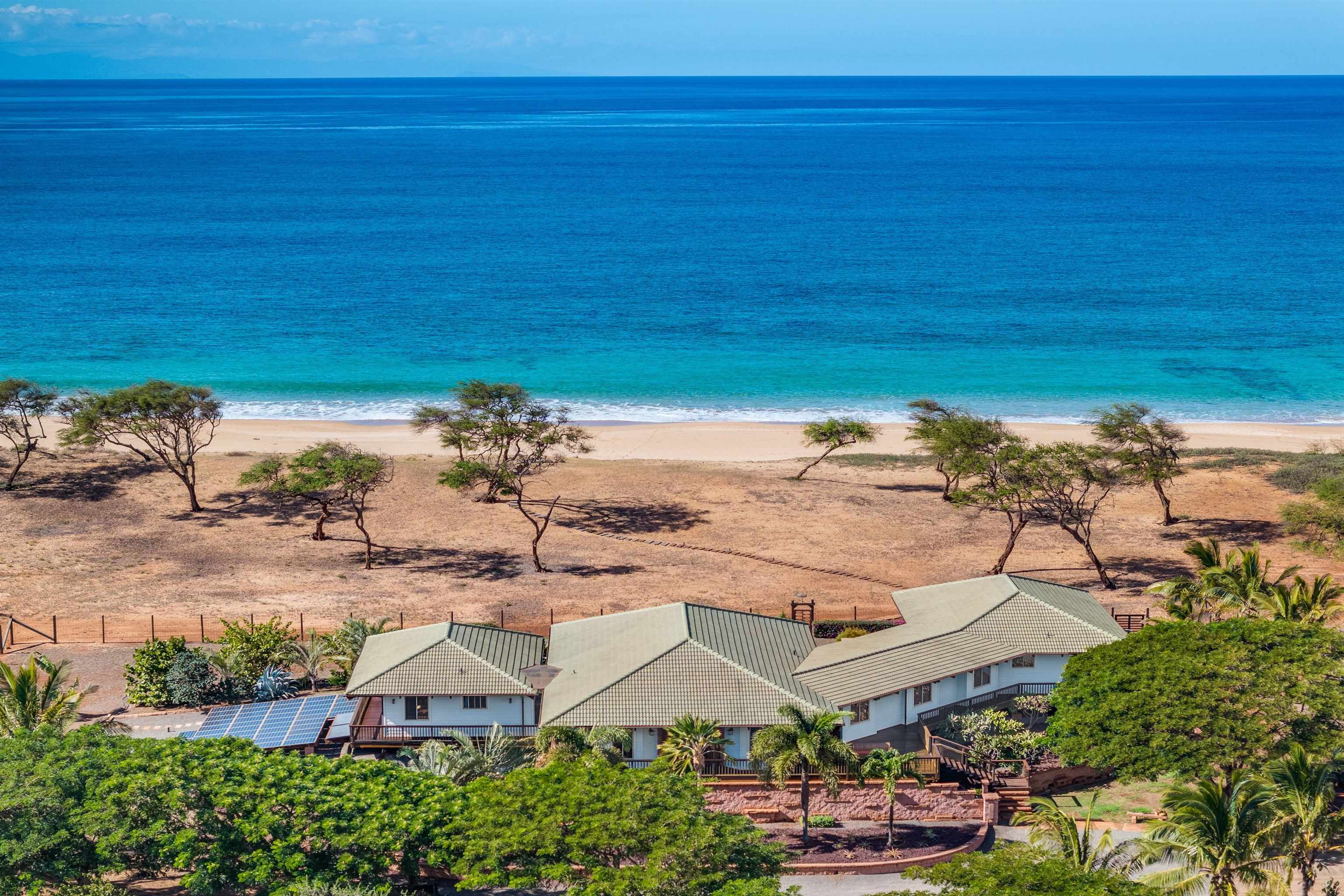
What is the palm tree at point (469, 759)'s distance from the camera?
29328 mm

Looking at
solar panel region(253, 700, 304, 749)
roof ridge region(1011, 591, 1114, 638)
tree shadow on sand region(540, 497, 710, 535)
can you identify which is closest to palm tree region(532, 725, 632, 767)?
solar panel region(253, 700, 304, 749)

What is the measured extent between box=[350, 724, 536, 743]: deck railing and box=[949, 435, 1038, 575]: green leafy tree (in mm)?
20204

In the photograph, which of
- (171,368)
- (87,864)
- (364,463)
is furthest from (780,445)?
(87,864)

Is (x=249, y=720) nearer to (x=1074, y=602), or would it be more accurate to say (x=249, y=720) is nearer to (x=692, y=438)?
(x=1074, y=602)

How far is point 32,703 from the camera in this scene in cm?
3056

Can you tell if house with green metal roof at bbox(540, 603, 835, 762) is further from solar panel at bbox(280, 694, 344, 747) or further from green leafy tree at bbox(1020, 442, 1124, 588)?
green leafy tree at bbox(1020, 442, 1124, 588)

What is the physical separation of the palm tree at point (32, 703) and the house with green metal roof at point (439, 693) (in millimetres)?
6732

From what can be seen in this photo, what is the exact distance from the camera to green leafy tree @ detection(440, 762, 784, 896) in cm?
2323

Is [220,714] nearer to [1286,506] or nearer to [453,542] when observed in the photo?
[453,542]

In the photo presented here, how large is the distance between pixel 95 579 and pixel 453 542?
42.5 feet

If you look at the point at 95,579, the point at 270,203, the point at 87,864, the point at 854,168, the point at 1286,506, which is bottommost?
the point at 87,864

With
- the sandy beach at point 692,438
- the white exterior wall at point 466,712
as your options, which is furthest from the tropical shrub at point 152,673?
the sandy beach at point 692,438

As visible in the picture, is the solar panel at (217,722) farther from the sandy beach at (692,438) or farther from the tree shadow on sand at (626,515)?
the sandy beach at (692,438)

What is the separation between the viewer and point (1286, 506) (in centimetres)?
4794
